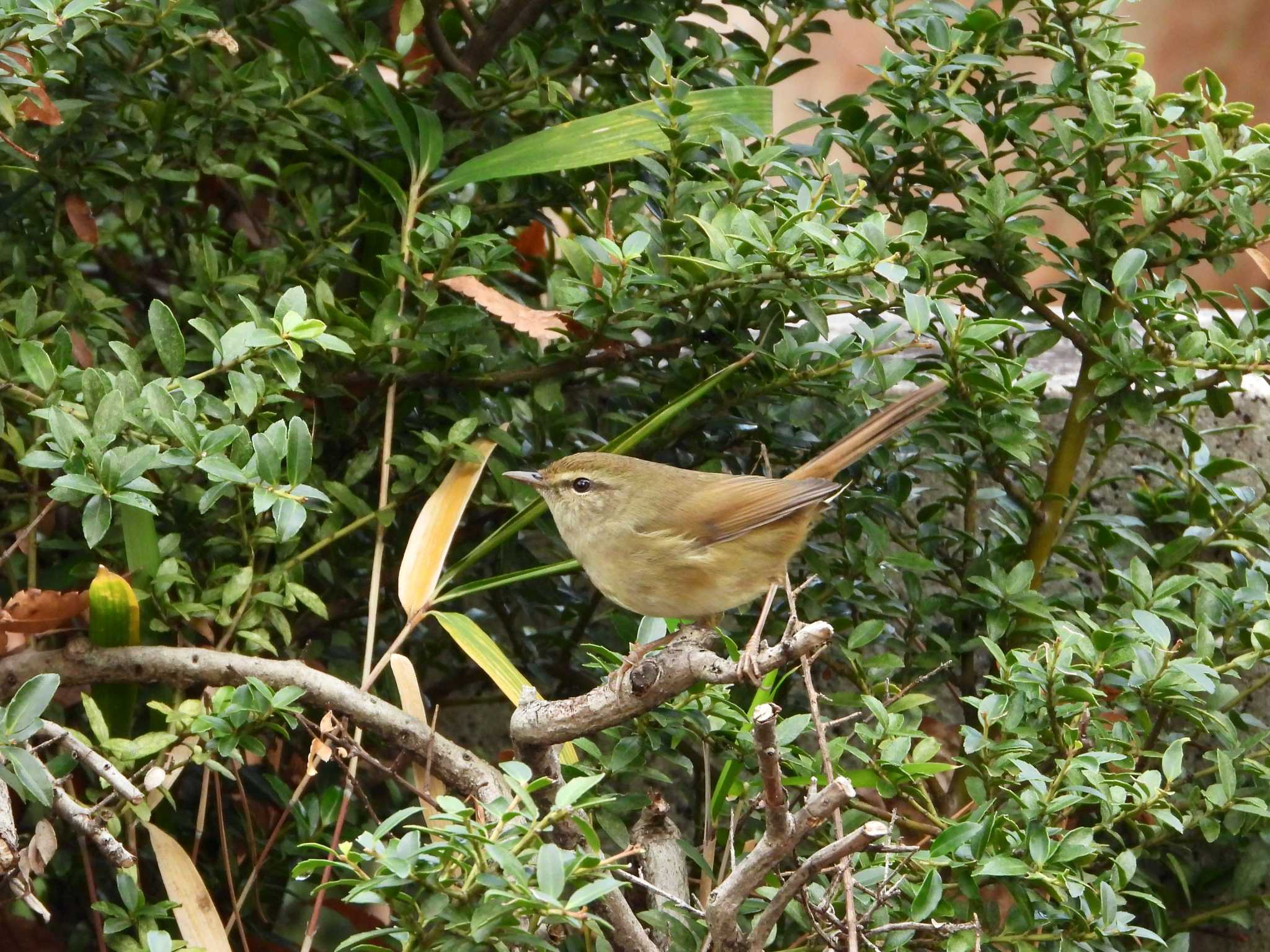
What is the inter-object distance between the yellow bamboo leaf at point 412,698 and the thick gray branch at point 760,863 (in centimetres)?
80

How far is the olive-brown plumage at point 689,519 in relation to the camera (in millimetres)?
2775

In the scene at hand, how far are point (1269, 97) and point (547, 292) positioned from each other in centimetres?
351

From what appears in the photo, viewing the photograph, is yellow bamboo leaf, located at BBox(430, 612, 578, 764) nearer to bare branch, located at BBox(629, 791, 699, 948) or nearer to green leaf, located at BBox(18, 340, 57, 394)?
bare branch, located at BBox(629, 791, 699, 948)

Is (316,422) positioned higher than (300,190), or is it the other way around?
(300,190)

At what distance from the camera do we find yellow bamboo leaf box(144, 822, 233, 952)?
8.18 ft

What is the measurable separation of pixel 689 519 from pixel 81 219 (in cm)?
148

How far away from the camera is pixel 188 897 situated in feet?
8.36

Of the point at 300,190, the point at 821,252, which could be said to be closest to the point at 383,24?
the point at 300,190

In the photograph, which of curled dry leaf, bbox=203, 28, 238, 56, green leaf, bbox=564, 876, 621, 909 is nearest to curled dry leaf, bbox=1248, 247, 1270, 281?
green leaf, bbox=564, 876, 621, 909

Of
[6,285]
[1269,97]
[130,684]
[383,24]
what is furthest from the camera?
[1269,97]

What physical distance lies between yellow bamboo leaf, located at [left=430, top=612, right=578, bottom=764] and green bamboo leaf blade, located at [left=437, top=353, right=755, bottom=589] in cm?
10

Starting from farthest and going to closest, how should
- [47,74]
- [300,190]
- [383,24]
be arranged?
[383,24] → [300,190] → [47,74]

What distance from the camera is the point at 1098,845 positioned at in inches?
93.7

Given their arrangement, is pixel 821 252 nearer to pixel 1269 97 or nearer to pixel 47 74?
pixel 47 74
